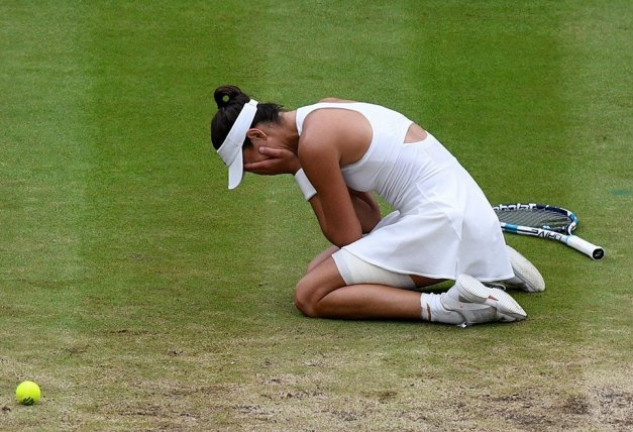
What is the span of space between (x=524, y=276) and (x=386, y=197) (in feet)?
3.02

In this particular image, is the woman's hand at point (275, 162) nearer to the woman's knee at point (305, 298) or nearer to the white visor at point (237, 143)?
the white visor at point (237, 143)

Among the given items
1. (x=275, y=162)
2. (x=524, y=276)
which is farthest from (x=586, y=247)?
(x=275, y=162)

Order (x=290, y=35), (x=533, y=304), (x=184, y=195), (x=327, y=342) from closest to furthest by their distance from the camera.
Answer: (x=327, y=342) → (x=533, y=304) → (x=184, y=195) → (x=290, y=35)

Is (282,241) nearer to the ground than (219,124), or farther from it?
nearer to the ground

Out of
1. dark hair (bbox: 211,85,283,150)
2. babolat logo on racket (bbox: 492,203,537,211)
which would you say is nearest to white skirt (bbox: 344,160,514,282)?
dark hair (bbox: 211,85,283,150)

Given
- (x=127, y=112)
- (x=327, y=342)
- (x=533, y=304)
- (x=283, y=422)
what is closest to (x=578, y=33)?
(x=127, y=112)

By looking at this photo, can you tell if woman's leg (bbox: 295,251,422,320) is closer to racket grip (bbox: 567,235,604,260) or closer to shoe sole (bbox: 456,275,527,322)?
shoe sole (bbox: 456,275,527,322)

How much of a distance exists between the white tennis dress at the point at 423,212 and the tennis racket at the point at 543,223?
1158 mm

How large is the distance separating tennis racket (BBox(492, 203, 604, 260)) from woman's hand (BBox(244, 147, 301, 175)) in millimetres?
1953

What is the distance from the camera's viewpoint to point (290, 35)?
1252 centimetres

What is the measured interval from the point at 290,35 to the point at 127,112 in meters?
1.98

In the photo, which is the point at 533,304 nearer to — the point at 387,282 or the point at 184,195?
the point at 387,282

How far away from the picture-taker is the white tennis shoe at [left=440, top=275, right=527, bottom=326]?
7270 mm

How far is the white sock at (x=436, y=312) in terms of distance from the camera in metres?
7.44
